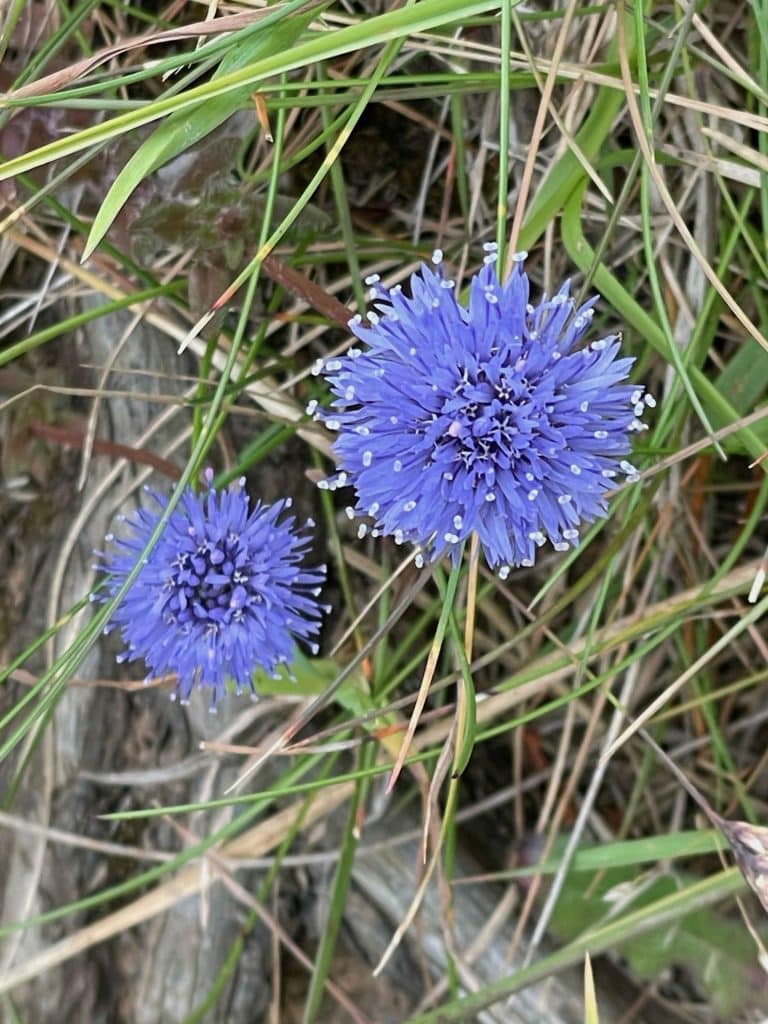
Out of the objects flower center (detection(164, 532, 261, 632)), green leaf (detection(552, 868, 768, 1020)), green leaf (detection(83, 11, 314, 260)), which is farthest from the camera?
green leaf (detection(552, 868, 768, 1020))

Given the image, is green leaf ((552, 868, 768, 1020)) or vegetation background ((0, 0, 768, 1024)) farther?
green leaf ((552, 868, 768, 1020))

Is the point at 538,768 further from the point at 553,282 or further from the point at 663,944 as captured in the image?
the point at 553,282

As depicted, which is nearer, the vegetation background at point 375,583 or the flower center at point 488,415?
the flower center at point 488,415

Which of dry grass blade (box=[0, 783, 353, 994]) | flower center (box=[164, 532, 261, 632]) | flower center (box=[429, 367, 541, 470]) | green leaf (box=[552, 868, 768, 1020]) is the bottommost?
green leaf (box=[552, 868, 768, 1020])

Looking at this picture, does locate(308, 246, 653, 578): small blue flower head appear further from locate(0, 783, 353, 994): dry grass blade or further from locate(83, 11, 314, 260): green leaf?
locate(0, 783, 353, 994): dry grass blade

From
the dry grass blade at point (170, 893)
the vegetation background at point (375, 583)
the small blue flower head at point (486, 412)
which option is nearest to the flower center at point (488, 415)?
the small blue flower head at point (486, 412)

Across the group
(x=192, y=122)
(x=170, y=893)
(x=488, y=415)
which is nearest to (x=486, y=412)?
(x=488, y=415)

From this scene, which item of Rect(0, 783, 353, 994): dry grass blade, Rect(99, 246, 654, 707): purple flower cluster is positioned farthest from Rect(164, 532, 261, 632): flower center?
Rect(0, 783, 353, 994): dry grass blade

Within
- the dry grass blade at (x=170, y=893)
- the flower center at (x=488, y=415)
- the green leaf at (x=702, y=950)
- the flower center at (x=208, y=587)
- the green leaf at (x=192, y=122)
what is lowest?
the green leaf at (x=702, y=950)

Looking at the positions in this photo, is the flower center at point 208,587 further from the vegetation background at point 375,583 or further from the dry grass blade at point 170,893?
the dry grass blade at point 170,893
